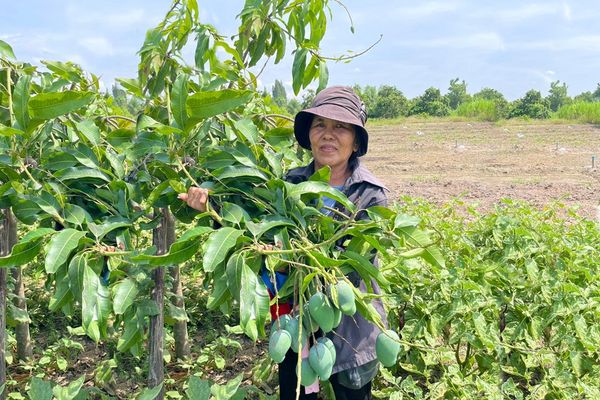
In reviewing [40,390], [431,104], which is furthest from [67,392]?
[431,104]

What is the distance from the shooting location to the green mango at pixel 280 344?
1.07 m

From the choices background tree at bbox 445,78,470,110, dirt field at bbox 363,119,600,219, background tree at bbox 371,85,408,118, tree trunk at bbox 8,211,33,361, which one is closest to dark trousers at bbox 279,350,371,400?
tree trunk at bbox 8,211,33,361

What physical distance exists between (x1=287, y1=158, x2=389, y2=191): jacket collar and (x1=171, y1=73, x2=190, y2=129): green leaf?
64 centimetres

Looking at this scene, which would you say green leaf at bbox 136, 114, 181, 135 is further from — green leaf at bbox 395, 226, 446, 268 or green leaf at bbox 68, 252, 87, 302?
green leaf at bbox 395, 226, 446, 268

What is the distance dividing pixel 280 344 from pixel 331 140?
2.57 feet

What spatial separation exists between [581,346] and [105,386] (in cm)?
190

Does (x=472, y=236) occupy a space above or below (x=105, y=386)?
above

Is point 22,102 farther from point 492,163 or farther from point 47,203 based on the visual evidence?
point 492,163

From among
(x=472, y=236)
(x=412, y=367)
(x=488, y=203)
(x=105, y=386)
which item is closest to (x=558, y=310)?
(x=412, y=367)

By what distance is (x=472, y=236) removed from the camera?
3.03 metres

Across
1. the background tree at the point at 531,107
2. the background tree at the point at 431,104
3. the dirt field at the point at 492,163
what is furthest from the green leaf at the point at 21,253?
the background tree at the point at 431,104

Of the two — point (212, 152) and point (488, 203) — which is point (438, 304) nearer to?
point (212, 152)

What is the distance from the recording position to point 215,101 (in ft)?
3.54

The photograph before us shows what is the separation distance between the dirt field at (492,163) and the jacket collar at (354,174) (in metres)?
1.67
